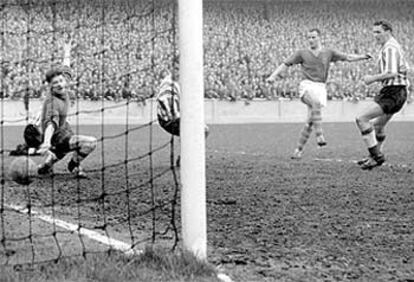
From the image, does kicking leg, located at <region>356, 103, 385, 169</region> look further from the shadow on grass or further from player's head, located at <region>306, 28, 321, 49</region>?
the shadow on grass

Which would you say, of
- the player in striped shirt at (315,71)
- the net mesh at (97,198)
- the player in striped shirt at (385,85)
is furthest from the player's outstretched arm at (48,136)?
the player in striped shirt at (315,71)

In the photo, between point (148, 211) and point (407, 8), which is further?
point (407, 8)

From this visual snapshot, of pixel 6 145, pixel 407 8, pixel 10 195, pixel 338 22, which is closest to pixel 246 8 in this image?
pixel 338 22

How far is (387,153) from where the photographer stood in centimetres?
1370

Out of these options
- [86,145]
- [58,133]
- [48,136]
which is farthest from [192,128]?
[48,136]

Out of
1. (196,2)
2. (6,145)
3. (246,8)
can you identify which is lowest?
(6,145)

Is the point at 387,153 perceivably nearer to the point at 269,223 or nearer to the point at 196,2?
the point at 269,223

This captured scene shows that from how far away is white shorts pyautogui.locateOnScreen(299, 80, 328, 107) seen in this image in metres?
13.1

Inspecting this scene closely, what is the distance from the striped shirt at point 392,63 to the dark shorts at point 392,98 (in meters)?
0.07

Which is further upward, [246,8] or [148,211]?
[246,8]

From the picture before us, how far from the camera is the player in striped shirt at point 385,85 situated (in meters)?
10.4

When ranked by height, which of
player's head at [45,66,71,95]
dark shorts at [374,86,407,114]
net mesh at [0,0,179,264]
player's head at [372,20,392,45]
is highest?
player's head at [372,20,392,45]

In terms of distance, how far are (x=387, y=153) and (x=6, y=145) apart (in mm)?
6577

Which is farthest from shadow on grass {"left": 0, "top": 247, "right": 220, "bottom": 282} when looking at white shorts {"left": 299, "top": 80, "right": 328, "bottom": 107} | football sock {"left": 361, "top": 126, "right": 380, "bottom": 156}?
white shorts {"left": 299, "top": 80, "right": 328, "bottom": 107}
